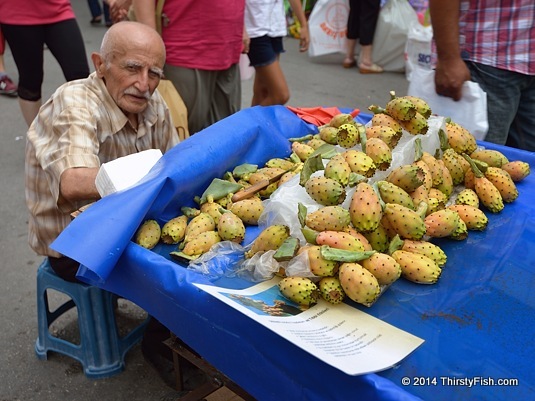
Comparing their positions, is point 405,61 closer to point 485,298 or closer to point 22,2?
point 22,2

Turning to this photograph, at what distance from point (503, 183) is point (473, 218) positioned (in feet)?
0.83

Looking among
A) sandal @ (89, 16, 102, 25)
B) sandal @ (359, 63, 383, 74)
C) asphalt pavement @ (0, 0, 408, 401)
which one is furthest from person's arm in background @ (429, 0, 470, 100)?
sandal @ (89, 16, 102, 25)

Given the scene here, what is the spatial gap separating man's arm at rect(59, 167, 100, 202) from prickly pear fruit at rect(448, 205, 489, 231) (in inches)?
42.1

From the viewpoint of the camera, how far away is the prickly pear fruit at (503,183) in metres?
1.76

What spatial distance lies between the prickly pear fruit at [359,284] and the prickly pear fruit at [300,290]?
0.22 ft

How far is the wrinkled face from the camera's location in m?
1.92

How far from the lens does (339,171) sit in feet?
4.88

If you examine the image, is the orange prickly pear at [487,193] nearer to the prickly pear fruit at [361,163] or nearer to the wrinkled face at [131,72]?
the prickly pear fruit at [361,163]

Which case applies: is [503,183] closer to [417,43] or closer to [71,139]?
[71,139]

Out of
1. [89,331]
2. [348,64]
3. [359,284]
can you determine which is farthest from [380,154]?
[348,64]

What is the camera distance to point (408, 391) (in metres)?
1.05

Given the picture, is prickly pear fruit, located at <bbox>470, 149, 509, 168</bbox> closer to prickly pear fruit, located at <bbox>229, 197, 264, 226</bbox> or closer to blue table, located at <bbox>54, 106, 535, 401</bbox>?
blue table, located at <bbox>54, 106, 535, 401</bbox>

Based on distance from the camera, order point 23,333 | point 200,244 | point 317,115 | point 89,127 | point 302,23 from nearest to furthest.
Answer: point 200,244 → point 89,127 → point 317,115 → point 23,333 → point 302,23

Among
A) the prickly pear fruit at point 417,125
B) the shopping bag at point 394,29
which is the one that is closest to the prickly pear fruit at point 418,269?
the prickly pear fruit at point 417,125
